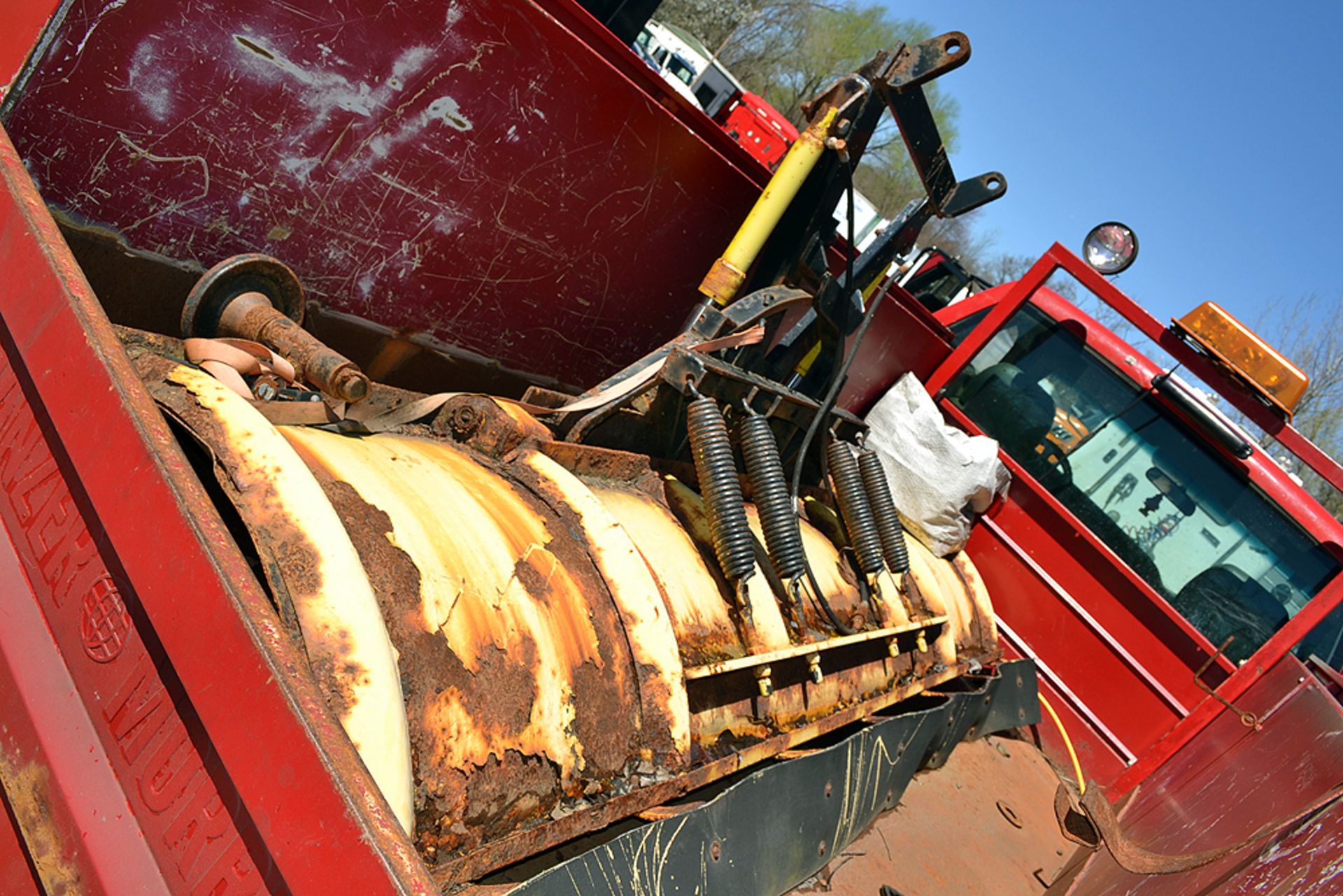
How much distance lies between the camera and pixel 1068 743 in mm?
3785

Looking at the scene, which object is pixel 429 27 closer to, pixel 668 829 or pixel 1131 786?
pixel 668 829

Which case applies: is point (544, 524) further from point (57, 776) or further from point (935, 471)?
point (935, 471)

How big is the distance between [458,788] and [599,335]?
6.42 feet

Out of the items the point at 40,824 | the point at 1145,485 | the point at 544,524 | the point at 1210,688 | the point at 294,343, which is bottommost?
the point at 40,824

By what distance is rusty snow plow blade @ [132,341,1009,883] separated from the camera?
Answer: 1.29m

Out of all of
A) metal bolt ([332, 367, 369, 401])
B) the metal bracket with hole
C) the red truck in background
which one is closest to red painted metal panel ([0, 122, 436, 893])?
the red truck in background

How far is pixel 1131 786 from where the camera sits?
140 inches

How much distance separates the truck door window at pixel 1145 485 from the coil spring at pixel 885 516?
3.87 feet

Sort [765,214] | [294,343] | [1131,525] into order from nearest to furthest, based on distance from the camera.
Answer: [294,343]
[765,214]
[1131,525]

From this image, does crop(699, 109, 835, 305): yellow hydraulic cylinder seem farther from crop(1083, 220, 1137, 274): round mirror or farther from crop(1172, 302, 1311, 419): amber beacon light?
crop(1172, 302, 1311, 419): amber beacon light

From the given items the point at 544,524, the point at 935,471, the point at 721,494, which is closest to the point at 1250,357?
the point at 935,471

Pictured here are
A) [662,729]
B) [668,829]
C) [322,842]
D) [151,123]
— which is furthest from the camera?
[151,123]

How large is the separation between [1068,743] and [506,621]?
10.1 feet

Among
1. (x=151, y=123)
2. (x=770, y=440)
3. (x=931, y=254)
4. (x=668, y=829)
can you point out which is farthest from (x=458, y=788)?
(x=931, y=254)
